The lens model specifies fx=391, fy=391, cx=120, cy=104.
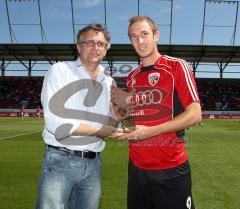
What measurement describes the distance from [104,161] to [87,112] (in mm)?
8110

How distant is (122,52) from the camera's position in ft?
160

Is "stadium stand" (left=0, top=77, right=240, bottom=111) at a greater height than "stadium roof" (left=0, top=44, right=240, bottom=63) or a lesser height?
lesser

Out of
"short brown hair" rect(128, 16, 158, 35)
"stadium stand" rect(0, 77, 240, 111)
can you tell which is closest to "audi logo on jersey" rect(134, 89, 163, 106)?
"short brown hair" rect(128, 16, 158, 35)

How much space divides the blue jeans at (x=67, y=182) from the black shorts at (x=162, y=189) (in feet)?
1.24

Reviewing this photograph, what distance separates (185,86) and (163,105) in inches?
10.4

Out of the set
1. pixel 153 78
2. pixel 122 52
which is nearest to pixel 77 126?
pixel 153 78

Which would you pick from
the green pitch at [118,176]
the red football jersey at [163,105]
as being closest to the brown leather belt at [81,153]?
the red football jersey at [163,105]

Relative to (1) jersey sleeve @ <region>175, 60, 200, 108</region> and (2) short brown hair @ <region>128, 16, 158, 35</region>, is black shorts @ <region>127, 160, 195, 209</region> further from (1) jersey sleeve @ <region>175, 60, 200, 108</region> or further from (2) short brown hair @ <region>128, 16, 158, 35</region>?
(2) short brown hair @ <region>128, 16, 158, 35</region>

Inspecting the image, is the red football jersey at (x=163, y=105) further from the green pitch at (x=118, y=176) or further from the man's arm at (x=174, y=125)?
the green pitch at (x=118, y=176)

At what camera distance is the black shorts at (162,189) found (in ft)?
11.1

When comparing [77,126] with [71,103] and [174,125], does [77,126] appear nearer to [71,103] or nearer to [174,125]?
[71,103]

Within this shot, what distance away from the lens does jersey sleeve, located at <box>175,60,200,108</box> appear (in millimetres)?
3354

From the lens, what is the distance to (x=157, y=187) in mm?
3436

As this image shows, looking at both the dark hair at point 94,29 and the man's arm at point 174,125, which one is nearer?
the man's arm at point 174,125
